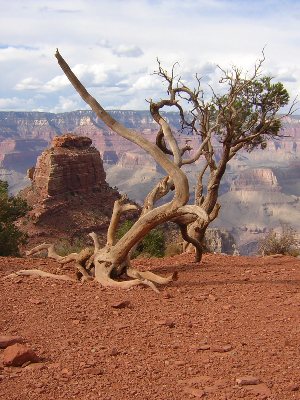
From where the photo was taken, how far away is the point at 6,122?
186 metres

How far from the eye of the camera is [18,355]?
186 inches

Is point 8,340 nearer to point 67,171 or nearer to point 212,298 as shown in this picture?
point 212,298

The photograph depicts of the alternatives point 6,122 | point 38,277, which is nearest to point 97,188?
point 38,277

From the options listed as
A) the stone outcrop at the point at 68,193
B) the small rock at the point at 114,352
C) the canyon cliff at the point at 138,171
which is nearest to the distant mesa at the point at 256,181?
the canyon cliff at the point at 138,171

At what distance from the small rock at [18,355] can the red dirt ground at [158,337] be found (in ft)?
0.28

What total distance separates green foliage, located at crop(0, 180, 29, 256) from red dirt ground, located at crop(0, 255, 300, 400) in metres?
12.2

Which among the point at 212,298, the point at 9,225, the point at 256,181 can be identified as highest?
the point at 212,298

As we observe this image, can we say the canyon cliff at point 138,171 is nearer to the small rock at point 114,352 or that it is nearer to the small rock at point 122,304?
the small rock at point 122,304

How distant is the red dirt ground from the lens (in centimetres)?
431

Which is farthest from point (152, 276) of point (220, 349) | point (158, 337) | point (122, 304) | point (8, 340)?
point (8, 340)

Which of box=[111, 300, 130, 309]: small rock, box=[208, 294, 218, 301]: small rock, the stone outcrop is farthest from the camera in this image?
the stone outcrop

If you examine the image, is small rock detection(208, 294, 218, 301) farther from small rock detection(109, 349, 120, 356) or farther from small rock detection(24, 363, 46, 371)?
small rock detection(24, 363, 46, 371)

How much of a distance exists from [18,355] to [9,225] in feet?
64.4

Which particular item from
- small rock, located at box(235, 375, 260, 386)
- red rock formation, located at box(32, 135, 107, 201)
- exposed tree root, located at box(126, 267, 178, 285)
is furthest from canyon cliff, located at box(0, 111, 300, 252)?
small rock, located at box(235, 375, 260, 386)
